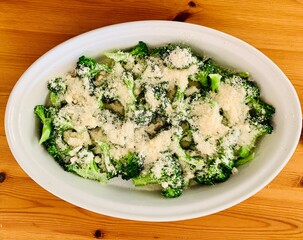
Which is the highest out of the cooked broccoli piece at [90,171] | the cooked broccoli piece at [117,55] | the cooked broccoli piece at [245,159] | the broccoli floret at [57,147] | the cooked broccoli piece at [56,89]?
the cooked broccoli piece at [117,55]

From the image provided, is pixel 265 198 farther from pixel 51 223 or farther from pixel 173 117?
pixel 51 223

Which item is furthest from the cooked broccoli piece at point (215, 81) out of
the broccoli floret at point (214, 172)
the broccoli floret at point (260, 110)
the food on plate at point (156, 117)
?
the broccoli floret at point (214, 172)

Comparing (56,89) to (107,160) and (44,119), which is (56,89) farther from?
(107,160)

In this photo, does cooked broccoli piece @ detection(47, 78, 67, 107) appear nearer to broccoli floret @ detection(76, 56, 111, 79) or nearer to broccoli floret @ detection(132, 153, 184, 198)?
broccoli floret @ detection(76, 56, 111, 79)

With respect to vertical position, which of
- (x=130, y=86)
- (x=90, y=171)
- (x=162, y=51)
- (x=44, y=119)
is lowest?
(x=90, y=171)

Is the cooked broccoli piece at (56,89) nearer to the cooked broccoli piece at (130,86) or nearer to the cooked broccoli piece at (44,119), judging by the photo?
the cooked broccoli piece at (44,119)

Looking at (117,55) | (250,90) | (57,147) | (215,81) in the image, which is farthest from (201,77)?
(57,147)

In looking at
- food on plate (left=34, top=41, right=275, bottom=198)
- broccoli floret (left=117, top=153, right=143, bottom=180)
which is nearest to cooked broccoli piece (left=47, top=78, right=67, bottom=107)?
food on plate (left=34, top=41, right=275, bottom=198)
